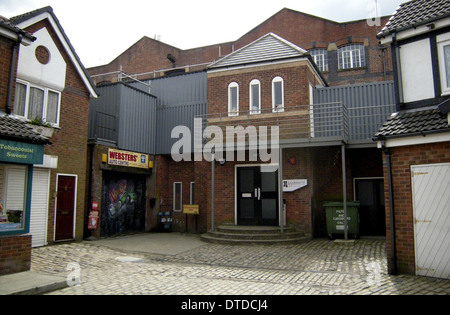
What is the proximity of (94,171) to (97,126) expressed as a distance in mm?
2014

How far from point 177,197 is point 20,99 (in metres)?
7.88

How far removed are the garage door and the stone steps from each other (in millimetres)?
5037

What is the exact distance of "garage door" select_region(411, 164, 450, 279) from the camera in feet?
22.1

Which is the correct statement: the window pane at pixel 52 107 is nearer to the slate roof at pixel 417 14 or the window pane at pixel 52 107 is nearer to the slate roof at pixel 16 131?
the slate roof at pixel 16 131

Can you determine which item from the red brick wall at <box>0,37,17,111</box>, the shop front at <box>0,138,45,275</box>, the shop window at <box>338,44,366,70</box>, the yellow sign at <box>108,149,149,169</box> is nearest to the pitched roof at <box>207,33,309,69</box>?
the yellow sign at <box>108,149,149,169</box>

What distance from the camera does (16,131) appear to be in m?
7.39

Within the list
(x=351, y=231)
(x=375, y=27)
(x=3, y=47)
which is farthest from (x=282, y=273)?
(x=375, y=27)

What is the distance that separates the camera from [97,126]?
14.0 meters

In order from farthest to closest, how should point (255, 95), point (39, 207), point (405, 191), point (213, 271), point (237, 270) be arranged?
point (255, 95) → point (39, 207) → point (237, 270) → point (213, 271) → point (405, 191)

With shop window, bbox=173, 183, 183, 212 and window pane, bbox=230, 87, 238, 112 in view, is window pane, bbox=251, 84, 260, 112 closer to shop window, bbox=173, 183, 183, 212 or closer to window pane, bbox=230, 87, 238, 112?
window pane, bbox=230, 87, 238, 112

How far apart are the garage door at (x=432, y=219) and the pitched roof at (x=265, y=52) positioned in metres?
7.71

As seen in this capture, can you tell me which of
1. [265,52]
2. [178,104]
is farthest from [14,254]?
[265,52]

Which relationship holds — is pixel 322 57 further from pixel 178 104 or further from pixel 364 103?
pixel 178 104
